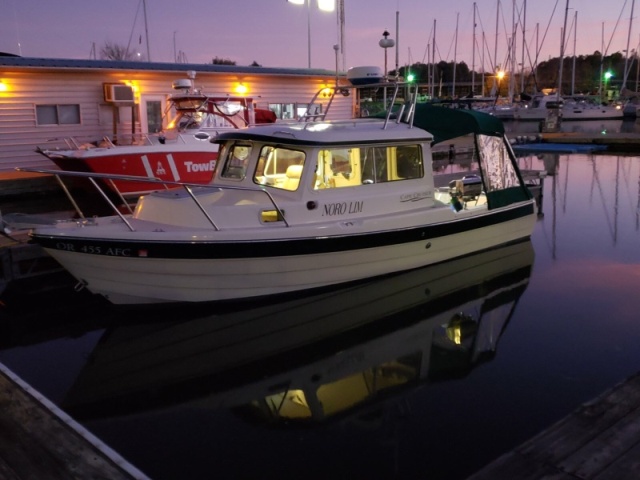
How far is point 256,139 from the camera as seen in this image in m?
8.23

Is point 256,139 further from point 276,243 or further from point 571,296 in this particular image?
point 571,296

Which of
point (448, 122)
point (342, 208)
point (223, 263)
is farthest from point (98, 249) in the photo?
point (448, 122)

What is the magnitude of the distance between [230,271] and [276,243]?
0.65 m

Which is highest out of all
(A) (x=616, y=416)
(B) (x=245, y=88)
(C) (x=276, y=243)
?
(B) (x=245, y=88)

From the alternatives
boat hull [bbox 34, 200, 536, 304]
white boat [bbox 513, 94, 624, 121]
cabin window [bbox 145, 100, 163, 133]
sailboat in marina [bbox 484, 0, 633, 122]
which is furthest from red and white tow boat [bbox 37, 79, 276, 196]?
white boat [bbox 513, 94, 624, 121]

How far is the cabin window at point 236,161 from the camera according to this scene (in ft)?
27.7

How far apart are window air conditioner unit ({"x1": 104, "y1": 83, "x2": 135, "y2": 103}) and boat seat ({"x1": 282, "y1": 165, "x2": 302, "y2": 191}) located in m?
9.71

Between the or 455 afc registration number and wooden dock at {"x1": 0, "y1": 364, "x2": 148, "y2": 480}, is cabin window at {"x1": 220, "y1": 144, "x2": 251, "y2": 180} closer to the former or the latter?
the or 455 afc registration number

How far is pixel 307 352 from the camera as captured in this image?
6652 mm

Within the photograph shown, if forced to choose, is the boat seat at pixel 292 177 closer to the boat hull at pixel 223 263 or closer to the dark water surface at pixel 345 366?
the boat hull at pixel 223 263

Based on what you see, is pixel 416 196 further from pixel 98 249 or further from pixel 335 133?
pixel 98 249

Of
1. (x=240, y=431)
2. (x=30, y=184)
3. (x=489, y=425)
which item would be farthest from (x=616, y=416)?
(x=30, y=184)

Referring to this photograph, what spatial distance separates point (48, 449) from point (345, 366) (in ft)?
10.2

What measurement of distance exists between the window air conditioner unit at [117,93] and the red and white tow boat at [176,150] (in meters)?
1.18
